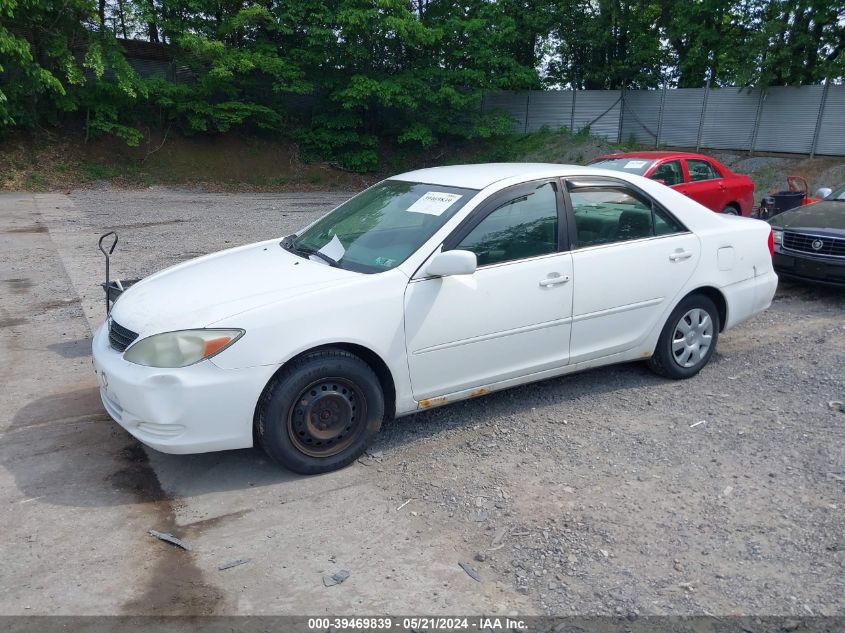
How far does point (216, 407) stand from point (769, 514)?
2.89 meters

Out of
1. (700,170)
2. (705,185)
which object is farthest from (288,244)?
(700,170)

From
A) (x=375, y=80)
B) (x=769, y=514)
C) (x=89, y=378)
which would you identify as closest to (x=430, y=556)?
(x=769, y=514)

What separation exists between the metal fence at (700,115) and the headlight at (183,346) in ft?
68.8

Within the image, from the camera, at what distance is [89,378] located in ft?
18.1

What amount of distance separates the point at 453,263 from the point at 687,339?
2.36 m

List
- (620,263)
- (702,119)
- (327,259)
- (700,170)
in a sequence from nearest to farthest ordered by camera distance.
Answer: (327,259), (620,263), (700,170), (702,119)

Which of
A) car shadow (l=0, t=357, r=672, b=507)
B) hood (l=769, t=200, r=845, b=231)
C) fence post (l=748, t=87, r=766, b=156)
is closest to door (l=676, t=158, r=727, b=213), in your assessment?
hood (l=769, t=200, r=845, b=231)

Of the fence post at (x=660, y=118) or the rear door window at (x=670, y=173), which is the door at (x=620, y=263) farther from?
the fence post at (x=660, y=118)

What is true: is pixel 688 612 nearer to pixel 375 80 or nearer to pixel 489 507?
pixel 489 507

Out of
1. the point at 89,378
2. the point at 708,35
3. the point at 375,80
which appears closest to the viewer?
the point at 89,378

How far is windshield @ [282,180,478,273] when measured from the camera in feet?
14.1

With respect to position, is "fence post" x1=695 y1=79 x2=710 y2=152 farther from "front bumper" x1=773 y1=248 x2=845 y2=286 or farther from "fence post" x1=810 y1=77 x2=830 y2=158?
"front bumper" x1=773 y1=248 x2=845 y2=286

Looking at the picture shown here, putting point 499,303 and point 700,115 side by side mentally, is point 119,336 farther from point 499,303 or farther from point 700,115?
point 700,115

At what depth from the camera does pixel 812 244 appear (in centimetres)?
801
